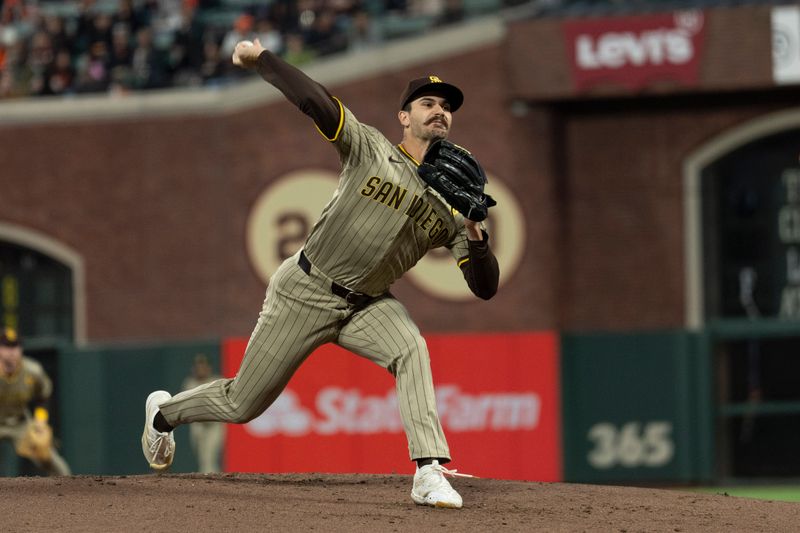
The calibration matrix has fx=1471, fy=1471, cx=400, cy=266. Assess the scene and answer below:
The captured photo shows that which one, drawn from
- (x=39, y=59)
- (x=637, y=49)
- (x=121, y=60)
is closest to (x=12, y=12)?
(x=39, y=59)

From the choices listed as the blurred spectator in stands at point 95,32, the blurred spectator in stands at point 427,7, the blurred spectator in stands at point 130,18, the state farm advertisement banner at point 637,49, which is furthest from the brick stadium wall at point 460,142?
the blurred spectator in stands at point 130,18

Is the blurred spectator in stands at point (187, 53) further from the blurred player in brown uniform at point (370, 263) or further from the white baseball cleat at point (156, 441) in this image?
the blurred player in brown uniform at point (370, 263)

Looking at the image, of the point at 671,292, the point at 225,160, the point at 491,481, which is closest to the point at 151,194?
the point at 225,160

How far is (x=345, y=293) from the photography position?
7.79 meters

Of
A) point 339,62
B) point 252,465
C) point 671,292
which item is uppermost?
point 339,62

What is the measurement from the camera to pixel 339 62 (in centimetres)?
1817

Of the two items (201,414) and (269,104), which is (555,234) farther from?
(201,414)

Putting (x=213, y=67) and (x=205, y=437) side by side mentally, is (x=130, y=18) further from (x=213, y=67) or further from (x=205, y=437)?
(x=205, y=437)

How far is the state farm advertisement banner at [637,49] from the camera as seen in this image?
17234 mm

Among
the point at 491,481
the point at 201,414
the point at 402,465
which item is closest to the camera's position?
the point at 201,414

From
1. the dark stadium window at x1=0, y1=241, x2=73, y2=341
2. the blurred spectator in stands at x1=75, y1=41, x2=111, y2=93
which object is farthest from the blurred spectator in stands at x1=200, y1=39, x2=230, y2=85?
the dark stadium window at x1=0, y1=241, x2=73, y2=341

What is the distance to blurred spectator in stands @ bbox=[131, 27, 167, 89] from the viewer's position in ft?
62.4

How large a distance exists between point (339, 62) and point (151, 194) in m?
3.00

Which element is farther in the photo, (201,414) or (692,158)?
(692,158)
